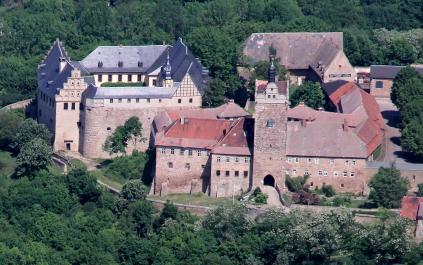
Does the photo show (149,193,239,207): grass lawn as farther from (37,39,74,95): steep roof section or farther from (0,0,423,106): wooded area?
(0,0,423,106): wooded area

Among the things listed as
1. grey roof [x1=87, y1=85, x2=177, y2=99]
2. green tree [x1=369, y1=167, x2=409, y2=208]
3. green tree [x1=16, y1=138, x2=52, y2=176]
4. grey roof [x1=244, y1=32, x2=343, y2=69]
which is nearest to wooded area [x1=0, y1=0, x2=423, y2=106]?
grey roof [x1=244, y1=32, x2=343, y2=69]

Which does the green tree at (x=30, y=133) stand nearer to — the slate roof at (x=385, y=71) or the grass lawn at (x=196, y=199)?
the grass lawn at (x=196, y=199)

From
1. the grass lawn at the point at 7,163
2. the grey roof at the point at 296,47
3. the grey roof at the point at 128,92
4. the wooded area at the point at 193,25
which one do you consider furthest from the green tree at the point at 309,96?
the grass lawn at the point at 7,163

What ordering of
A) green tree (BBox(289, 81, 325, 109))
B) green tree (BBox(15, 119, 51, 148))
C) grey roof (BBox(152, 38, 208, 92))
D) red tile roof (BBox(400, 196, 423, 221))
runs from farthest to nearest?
1. green tree (BBox(289, 81, 325, 109))
2. grey roof (BBox(152, 38, 208, 92))
3. green tree (BBox(15, 119, 51, 148))
4. red tile roof (BBox(400, 196, 423, 221))

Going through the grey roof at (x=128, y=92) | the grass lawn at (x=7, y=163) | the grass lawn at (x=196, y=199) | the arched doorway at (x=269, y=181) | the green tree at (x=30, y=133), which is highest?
the grey roof at (x=128, y=92)

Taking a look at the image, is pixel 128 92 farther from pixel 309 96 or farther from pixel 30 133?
pixel 309 96

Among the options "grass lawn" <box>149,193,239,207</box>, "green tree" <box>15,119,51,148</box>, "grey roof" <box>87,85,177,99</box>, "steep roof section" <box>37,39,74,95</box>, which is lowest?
"grass lawn" <box>149,193,239,207</box>

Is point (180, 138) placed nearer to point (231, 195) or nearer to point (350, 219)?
point (231, 195)
